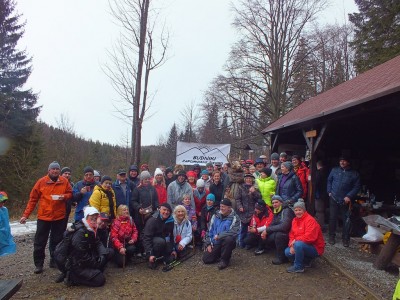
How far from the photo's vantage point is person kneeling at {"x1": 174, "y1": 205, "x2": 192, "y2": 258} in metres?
5.78

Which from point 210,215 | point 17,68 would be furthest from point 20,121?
point 210,215

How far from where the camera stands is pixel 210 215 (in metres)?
6.36

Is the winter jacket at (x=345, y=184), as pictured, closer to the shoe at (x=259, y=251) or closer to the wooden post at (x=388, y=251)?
the wooden post at (x=388, y=251)

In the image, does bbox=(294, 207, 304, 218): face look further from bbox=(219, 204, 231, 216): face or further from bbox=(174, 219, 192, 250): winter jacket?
bbox=(174, 219, 192, 250): winter jacket

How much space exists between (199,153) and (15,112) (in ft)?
47.9

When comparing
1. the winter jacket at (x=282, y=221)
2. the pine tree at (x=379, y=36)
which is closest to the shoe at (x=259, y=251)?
the winter jacket at (x=282, y=221)

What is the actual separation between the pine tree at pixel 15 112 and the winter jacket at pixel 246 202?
14.3 metres

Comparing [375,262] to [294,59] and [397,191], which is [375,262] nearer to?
[397,191]

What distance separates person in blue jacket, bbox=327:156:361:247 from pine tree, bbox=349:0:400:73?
10.7 metres

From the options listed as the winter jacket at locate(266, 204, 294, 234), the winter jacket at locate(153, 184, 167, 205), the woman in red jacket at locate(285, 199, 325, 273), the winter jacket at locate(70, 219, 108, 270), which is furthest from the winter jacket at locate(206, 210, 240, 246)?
the winter jacket at locate(70, 219, 108, 270)

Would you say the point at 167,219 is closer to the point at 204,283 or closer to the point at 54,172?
the point at 204,283

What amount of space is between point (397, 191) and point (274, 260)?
5.37m

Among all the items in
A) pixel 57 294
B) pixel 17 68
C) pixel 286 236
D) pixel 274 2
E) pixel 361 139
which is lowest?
pixel 57 294

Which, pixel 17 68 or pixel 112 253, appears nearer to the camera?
pixel 112 253
